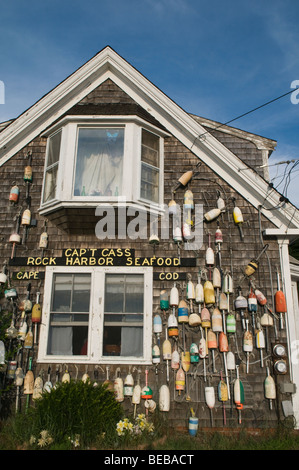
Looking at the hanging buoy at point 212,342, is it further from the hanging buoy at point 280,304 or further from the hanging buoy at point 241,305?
the hanging buoy at point 280,304

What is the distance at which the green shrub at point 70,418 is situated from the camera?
5.62 meters

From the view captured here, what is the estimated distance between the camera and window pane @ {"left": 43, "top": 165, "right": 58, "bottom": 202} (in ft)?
26.5

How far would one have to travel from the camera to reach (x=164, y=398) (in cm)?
667

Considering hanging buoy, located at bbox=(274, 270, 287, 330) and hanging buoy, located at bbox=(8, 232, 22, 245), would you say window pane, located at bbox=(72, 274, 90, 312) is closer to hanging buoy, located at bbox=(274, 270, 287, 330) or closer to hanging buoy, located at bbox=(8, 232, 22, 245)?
hanging buoy, located at bbox=(8, 232, 22, 245)

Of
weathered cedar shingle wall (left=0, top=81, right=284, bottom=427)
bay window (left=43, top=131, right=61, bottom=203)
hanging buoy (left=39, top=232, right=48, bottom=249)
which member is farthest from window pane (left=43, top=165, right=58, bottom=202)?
hanging buoy (left=39, top=232, right=48, bottom=249)

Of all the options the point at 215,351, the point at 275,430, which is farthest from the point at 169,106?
the point at 275,430

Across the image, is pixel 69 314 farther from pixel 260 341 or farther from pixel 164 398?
pixel 260 341

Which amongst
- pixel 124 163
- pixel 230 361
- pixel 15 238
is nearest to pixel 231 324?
pixel 230 361

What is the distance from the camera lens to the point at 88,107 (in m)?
8.34

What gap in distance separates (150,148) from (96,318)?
3.77m

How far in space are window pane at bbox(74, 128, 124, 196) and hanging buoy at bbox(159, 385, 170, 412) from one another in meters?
3.79

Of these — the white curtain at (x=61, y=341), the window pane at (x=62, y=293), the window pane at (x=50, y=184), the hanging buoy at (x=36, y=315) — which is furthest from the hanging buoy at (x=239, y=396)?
the window pane at (x=50, y=184)

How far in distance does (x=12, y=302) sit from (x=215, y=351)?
13.2ft

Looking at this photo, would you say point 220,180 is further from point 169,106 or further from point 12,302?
point 12,302
